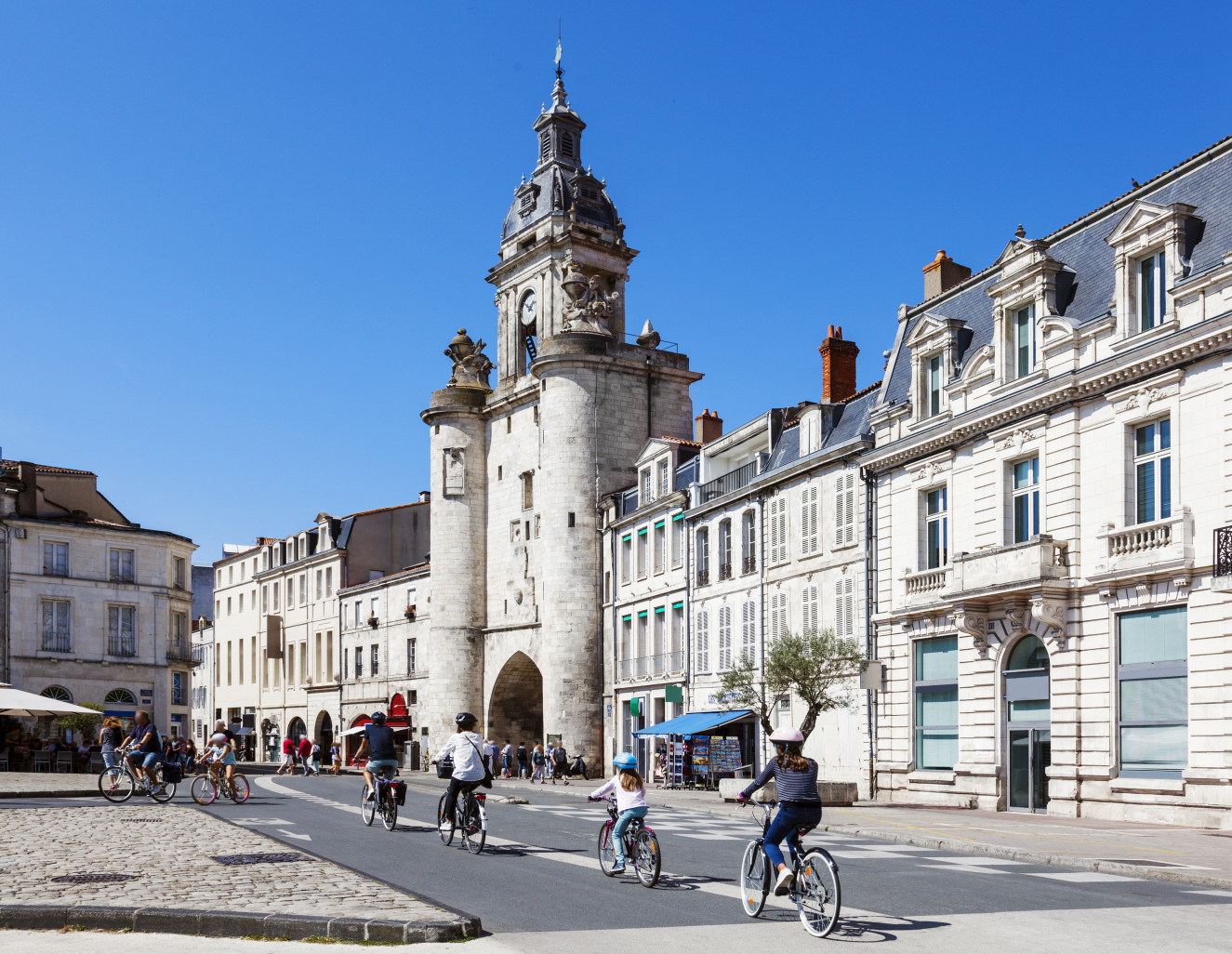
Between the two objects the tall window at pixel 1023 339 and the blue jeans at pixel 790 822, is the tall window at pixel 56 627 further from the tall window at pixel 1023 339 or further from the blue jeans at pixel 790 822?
the blue jeans at pixel 790 822

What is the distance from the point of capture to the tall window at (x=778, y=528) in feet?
121

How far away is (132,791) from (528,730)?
102 ft

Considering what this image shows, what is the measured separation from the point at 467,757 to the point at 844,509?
1903 centimetres

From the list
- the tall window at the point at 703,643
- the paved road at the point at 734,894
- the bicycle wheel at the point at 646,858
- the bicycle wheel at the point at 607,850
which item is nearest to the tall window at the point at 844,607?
the tall window at the point at 703,643

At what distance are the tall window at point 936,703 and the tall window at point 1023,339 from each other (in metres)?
5.52

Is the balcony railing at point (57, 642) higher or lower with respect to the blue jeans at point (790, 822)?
lower

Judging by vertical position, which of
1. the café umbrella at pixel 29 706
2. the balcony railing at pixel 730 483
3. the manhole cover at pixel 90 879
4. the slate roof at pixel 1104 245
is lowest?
the café umbrella at pixel 29 706

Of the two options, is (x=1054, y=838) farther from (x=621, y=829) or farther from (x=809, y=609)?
(x=809, y=609)

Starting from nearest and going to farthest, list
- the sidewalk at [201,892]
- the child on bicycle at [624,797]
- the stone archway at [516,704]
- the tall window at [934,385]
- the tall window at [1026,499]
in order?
1. the sidewalk at [201,892]
2. the child on bicycle at [624,797]
3. the tall window at [1026,499]
4. the tall window at [934,385]
5. the stone archway at [516,704]

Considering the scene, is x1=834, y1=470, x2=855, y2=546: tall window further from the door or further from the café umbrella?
the café umbrella

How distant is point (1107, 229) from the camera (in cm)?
2558

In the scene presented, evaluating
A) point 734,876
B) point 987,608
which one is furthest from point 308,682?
point 734,876

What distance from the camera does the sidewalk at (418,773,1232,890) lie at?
14.9m

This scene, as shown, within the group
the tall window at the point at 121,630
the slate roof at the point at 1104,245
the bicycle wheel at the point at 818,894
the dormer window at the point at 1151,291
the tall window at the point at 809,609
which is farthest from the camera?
the tall window at the point at 121,630
